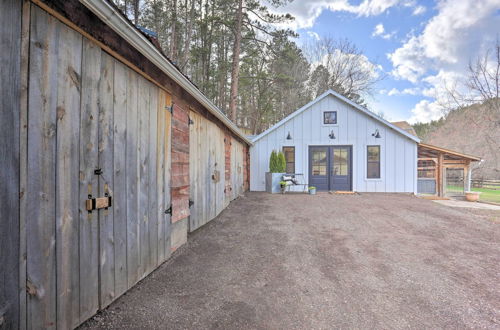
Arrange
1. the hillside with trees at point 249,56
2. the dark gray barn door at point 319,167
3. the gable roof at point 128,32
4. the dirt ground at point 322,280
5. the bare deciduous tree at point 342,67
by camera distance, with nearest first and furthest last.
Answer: the gable roof at point 128,32 < the dirt ground at point 322,280 < the dark gray barn door at point 319,167 < the hillside with trees at point 249,56 < the bare deciduous tree at point 342,67

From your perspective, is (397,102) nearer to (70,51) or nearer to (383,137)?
(383,137)

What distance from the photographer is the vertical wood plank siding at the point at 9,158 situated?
1101 millimetres

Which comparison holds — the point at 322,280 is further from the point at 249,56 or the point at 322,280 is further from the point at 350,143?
the point at 249,56

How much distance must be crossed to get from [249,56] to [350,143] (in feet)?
23.8

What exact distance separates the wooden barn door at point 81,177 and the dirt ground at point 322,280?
0.31m

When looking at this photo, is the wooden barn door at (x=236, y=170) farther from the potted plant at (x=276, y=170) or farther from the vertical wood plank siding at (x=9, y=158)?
the vertical wood plank siding at (x=9, y=158)

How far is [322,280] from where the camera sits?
2.38 metres

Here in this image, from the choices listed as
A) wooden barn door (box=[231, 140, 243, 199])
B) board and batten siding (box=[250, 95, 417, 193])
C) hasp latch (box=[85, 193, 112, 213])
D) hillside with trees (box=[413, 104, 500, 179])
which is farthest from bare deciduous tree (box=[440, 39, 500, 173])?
hasp latch (box=[85, 193, 112, 213])

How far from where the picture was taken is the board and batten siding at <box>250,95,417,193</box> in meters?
8.77

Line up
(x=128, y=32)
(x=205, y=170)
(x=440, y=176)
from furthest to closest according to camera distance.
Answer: (x=440, y=176), (x=205, y=170), (x=128, y=32)

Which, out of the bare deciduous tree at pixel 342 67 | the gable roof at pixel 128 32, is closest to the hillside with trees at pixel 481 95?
the bare deciduous tree at pixel 342 67

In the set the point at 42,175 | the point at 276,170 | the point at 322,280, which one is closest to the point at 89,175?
the point at 42,175

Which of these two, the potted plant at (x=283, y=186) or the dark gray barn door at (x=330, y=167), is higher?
the dark gray barn door at (x=330, y=167)

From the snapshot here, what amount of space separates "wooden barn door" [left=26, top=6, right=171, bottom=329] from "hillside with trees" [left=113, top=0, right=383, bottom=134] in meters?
8.36
